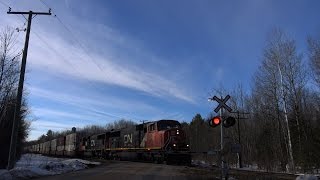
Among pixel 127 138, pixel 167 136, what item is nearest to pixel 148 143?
pixel 167 136

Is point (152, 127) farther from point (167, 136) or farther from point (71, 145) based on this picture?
point (71, 145)

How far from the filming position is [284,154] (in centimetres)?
3841

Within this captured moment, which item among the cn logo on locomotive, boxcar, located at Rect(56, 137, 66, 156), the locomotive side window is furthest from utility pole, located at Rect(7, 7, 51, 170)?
boxcar, located at Rect(56, 137, 66, 156)

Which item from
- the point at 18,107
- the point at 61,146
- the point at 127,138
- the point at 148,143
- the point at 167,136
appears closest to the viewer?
the point at 18,107

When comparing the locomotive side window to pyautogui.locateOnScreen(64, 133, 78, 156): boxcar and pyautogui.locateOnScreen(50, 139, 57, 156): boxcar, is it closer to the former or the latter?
pyautogui.locateOnScreen(64, 133, 78, 156): boxcar

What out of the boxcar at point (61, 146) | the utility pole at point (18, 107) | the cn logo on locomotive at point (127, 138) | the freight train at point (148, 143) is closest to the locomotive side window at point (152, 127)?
the freight train at point (148, 143)

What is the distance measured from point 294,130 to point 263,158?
13.5 ft

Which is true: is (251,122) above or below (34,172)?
above

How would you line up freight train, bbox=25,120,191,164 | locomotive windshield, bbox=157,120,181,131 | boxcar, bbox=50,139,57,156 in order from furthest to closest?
boxcar, bbox=50,139,57,156, locomotive windshield, bbox=157,120,181,131, freight train, bbox=25,120,191,164

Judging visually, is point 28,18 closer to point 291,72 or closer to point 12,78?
point 12,78

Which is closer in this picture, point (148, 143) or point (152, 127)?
point (152, 127)

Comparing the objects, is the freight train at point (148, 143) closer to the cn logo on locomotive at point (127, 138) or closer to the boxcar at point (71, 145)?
the cn logo on locomotive at point (127, 138)

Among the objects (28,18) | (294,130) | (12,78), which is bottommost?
(294,130)

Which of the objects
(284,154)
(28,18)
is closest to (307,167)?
(284,154)
